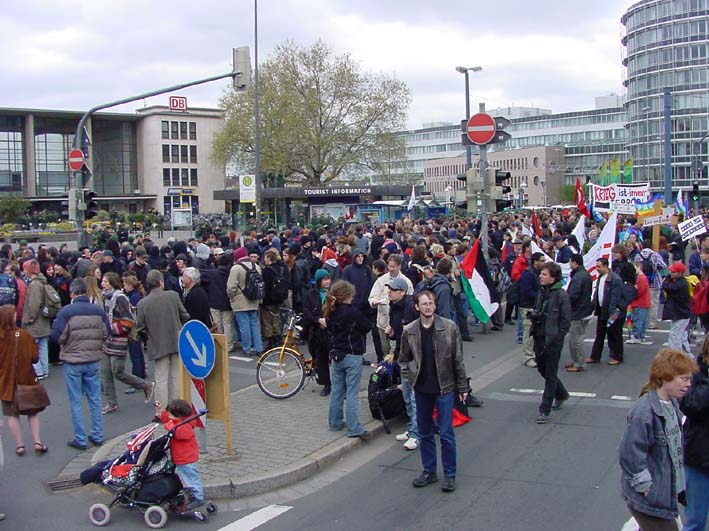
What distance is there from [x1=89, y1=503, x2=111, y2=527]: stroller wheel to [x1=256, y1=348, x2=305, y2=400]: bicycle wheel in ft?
13.5

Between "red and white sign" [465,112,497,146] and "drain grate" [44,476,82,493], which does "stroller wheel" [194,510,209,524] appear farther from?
"red and white sign" [465,112,497,146]

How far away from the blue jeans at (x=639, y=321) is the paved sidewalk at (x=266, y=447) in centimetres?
648

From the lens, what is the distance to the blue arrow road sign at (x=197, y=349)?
7.62 meters

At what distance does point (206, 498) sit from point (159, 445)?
0.82 meters

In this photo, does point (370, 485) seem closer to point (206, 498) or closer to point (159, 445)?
point (206, 498)

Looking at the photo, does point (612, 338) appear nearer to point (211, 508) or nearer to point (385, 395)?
point (385, 395)

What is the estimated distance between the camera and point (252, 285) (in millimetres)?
13375

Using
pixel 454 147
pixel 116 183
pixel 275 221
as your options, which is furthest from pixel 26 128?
pixel 454 147

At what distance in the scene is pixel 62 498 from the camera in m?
7.32

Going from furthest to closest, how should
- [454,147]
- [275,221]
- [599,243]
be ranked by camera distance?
[454,147]
[275,221]
[599,243]

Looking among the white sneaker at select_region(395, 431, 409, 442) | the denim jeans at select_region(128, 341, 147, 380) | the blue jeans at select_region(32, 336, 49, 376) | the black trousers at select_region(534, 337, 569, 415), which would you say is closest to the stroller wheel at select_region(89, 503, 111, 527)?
the white sneaker at select_region(395, 431, 409, 442)

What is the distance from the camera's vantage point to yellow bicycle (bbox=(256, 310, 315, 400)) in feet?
35.1

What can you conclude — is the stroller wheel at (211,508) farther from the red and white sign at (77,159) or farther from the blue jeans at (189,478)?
the red and white sign at (77,159)

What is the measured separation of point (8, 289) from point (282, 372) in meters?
4.88
